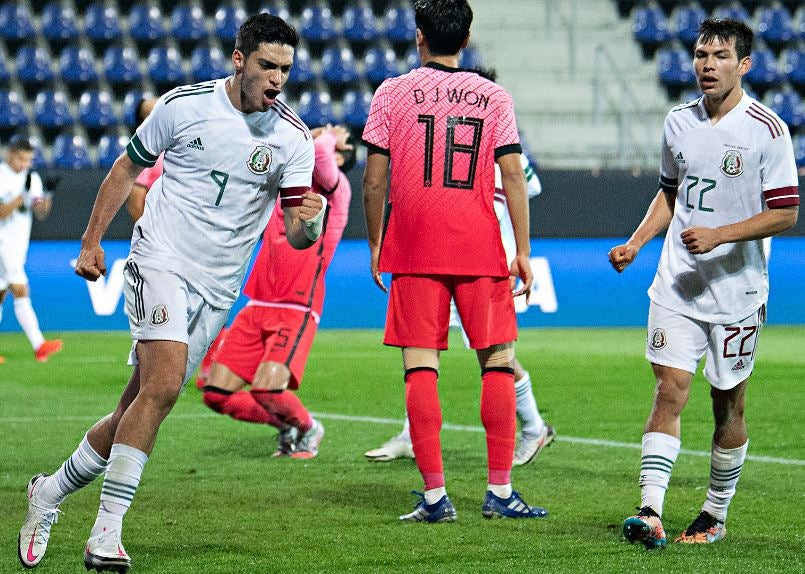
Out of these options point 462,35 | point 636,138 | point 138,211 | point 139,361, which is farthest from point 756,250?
point 636,138

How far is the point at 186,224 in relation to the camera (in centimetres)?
473

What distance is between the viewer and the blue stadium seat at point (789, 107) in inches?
791

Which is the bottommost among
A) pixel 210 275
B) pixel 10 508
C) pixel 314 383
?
pixel 314 383

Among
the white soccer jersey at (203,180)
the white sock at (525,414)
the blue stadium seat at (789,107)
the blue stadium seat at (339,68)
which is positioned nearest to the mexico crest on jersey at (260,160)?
the white soccer jersey at (203,180)

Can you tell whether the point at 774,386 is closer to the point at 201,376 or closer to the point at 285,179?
the point at 201,376

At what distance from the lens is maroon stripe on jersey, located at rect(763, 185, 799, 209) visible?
4.87m

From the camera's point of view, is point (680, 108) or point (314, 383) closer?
point (680, 108)

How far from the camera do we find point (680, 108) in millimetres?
5125

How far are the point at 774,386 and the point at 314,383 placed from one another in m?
3.61

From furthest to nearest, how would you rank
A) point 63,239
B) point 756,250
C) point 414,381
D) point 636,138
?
1. point 636,138
2. point 63,239
3. point 414,381
4. point 756,250

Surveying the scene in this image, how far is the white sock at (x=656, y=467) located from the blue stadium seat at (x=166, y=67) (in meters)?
15.0

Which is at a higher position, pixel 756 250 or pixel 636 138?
pixel 756 250

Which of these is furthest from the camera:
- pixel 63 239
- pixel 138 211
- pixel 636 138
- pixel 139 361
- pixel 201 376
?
pixel 636 138

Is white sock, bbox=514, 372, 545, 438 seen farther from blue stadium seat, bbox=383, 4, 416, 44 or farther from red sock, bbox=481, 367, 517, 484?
blue stadium seat, bbox=383, 4, 416, 44
